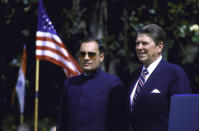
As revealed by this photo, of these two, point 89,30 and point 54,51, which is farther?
point 89,30

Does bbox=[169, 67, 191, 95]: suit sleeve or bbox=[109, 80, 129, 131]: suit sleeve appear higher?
bbox=[169, 67, 191, 95]: suit sleeve

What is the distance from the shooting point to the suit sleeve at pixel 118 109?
12.5 feet

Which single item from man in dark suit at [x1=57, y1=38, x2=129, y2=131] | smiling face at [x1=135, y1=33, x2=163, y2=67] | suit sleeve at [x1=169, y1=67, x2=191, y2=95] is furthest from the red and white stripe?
suit sleeve at [x1=169, y1=67, x2=191, y2=95]

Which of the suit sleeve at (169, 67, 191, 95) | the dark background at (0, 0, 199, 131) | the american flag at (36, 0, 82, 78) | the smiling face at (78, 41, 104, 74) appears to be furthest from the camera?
the dark background at (0, 0, 199, 131)

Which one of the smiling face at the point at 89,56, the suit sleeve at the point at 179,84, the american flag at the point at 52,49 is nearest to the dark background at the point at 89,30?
the american flag at the point at 52,49

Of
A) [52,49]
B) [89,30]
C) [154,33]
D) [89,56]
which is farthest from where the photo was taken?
[89,30]

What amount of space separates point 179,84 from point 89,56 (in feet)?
2.87

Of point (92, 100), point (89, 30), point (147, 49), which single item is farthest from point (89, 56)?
point (89, 30)

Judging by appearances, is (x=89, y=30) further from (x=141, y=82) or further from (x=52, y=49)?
(x=141, y=82)

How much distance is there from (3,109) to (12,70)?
3.18 ft

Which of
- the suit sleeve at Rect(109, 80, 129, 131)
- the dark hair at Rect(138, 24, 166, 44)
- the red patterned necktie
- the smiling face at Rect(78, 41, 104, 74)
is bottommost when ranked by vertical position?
the suit sleeve at Rect(109, 80, 129, 131)

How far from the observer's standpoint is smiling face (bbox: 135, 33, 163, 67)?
3.96 meters

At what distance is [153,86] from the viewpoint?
3.89m

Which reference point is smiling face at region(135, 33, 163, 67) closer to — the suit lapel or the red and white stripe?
the suit lapel
